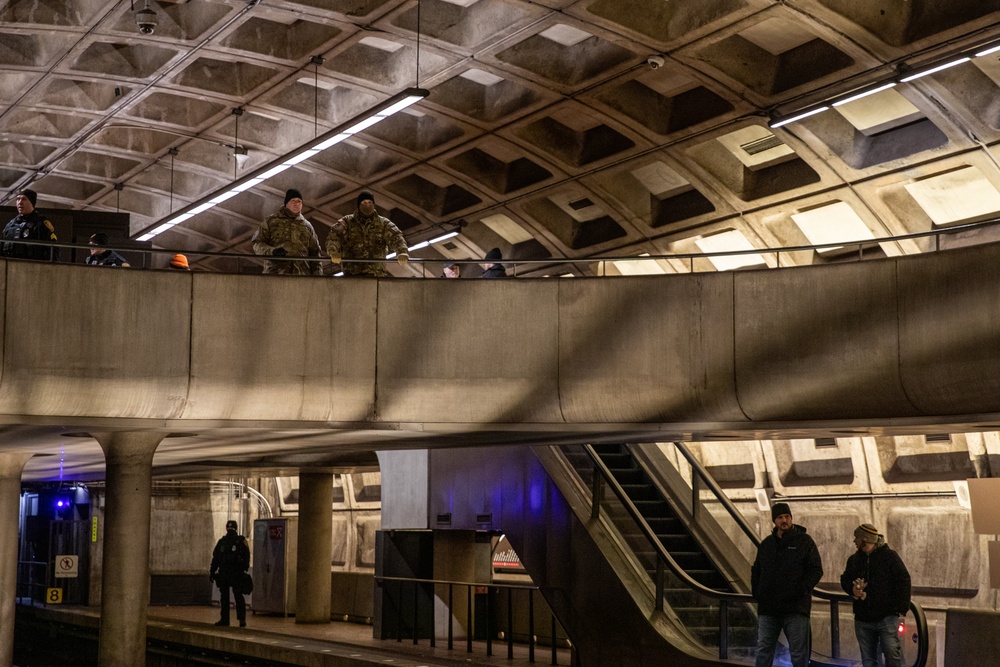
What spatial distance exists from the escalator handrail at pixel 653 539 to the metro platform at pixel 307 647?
8.22 feet

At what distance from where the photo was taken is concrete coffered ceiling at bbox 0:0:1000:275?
17047mm

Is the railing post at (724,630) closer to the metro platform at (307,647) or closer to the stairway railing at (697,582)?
the stairway railing at (697,582)

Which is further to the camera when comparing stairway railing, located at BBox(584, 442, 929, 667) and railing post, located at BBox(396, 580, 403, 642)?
railing post, located at BBox(396, 580, 403, 642)

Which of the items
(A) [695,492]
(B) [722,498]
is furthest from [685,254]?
(A) [695,492]

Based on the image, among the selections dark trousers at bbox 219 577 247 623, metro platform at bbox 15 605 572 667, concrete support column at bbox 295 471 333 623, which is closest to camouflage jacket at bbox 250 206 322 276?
metro platform at bbox 15 605 572 667

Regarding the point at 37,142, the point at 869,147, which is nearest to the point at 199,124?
the point at 37,142

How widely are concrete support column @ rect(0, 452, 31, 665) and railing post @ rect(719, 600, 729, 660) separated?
12.0 m

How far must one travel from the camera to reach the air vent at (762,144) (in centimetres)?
2012

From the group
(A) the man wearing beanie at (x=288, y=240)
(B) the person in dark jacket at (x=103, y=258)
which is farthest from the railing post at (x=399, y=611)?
(B) the person in dark jacket at (x=103, y=258)

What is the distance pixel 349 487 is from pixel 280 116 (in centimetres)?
1225

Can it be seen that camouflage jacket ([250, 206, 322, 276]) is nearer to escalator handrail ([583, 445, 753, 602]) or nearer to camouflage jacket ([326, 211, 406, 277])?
camouflage jacket ([326, 211, 406, 277])

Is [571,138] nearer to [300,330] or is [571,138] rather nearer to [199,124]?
[199,124]

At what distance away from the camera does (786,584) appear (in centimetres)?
1089

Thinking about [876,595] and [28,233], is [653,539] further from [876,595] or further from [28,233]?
[28,233]
